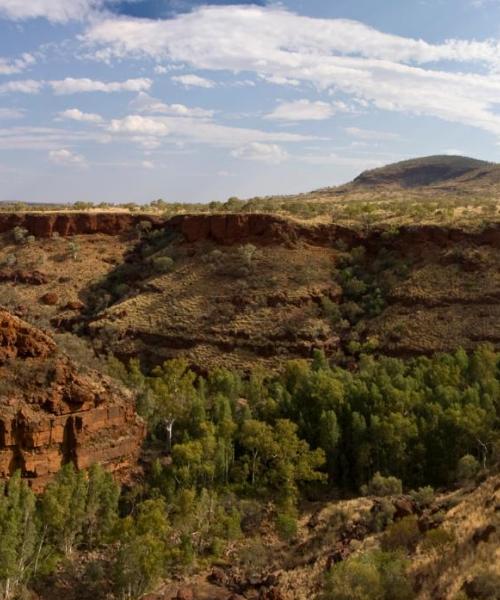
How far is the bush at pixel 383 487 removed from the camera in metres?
25.0

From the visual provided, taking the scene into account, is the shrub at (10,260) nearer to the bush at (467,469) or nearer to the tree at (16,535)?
the tree at (16,535)

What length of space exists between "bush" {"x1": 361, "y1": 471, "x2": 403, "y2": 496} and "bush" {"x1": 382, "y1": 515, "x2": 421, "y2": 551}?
460 centimetres

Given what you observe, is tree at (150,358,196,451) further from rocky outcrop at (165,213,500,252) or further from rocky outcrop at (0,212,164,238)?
rocky outcrop at (0,212,164,238)

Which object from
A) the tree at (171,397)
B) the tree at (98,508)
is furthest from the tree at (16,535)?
the tree at (171,397)

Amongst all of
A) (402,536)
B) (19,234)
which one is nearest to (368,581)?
(402,536)

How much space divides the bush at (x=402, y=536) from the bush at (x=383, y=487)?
460 cm

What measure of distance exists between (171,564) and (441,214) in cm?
4118

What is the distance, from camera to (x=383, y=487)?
2502 cm

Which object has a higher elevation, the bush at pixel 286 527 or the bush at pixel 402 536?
the bush at pixel 402 536

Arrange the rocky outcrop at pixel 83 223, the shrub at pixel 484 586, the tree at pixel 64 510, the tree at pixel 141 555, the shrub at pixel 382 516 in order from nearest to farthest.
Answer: the shrub at pixel 484 586
the tree at pixel 141 555
the tree at pixel 64 510
the shrub at pixel 382 516
the rocky outcrop at pixel 83 223

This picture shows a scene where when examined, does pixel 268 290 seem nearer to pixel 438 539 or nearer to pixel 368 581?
pixel 438 539

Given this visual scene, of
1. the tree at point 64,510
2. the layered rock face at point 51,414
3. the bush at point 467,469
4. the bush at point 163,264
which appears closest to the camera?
the tree at point 64,510

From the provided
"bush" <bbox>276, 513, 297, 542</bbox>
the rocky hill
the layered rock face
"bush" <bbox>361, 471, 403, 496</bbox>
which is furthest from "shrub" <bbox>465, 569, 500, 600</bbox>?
the rocky hill

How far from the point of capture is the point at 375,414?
2844 cm
